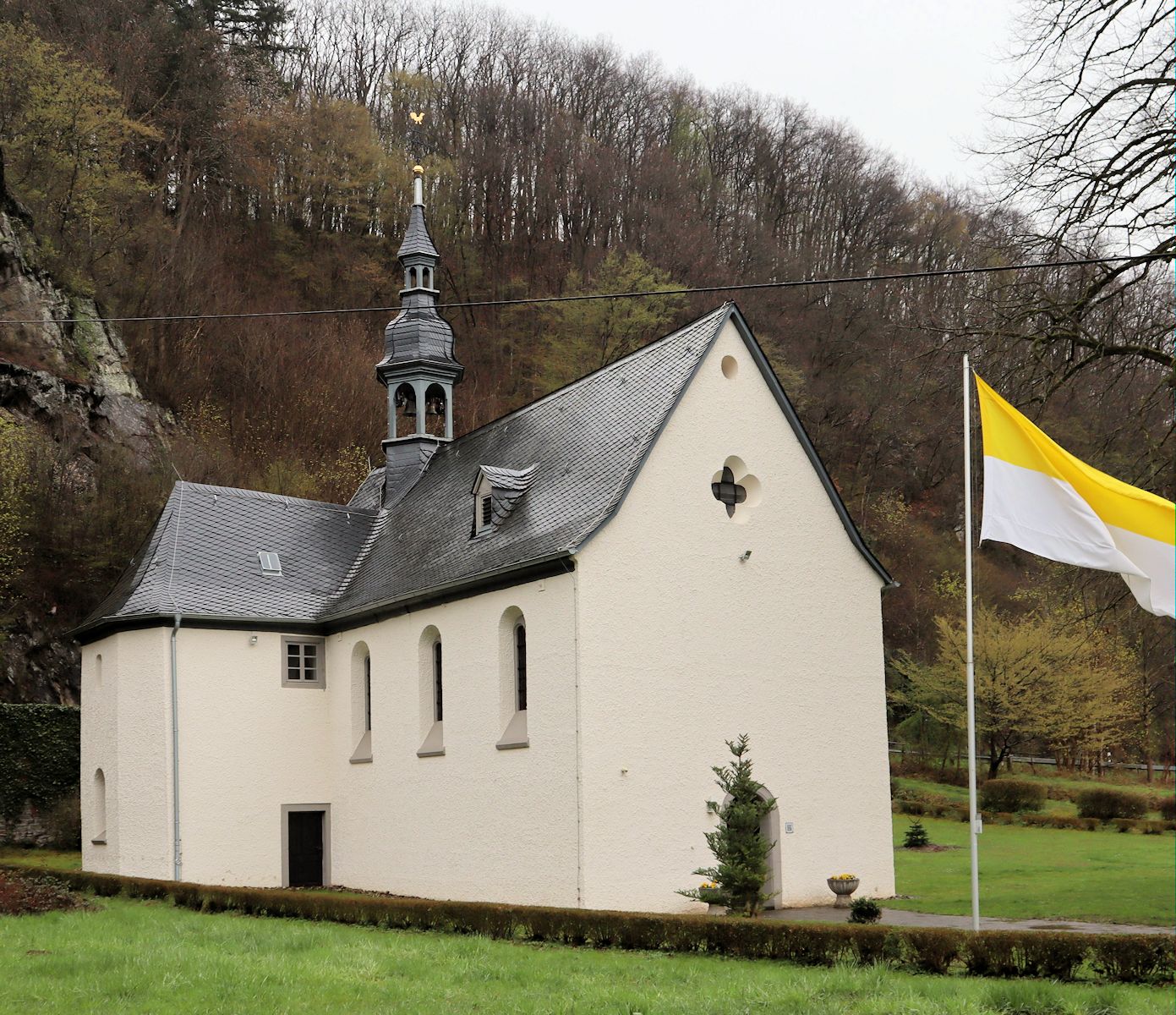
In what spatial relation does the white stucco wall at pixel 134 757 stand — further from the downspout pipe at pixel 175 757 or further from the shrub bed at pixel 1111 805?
the shrub bed at pixel 1111 805

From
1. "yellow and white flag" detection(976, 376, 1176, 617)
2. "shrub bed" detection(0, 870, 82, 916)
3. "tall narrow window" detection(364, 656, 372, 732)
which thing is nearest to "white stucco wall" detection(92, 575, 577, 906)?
"tall narrow window" detection(364, 656, 372, 732)

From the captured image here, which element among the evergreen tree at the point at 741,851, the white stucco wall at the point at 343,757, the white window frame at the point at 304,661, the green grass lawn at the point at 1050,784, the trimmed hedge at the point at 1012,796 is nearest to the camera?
the evergreen tree at the point at 741,851

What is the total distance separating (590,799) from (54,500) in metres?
21.2

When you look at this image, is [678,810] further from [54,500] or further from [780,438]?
[54,500]

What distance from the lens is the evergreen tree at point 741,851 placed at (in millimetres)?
17031

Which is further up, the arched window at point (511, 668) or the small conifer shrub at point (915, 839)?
the arched window at point (511, 668)

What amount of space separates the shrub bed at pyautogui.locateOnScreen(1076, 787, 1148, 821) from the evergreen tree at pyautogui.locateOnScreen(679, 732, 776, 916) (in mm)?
20930

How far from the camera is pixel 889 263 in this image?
58281mm

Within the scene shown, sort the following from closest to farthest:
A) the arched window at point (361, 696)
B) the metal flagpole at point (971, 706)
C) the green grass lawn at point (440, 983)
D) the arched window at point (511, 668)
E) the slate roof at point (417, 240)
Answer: the green grass lawn at point (440, 983), the metal flagpole at point (971, 706), the arched window at point (511, 668), the arched window at point (361, 696), the slate roof at point (417, 240)

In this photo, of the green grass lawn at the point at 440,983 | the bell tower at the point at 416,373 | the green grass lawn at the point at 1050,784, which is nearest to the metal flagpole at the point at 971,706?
the green grass lawn at the point at 440,983

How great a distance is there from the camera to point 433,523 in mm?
25922

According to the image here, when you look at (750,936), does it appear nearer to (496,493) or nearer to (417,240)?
(496,493)

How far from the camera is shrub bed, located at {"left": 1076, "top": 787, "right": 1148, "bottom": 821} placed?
35.1 metres

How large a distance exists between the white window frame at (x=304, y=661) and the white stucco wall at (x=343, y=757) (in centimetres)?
11
